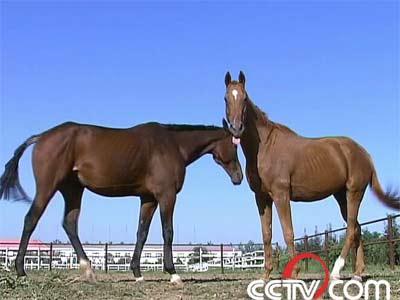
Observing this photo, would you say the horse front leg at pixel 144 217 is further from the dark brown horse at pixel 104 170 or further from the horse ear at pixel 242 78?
the horse ear at pixel 242 78

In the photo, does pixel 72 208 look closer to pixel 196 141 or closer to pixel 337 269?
pixel 196 141

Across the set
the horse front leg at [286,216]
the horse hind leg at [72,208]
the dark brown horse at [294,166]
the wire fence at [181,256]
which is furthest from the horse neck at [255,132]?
the wire fence at [181,256]

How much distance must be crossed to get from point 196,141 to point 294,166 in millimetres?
1968

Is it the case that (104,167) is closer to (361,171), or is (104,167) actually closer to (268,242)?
(268,242)

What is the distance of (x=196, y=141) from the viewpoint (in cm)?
977

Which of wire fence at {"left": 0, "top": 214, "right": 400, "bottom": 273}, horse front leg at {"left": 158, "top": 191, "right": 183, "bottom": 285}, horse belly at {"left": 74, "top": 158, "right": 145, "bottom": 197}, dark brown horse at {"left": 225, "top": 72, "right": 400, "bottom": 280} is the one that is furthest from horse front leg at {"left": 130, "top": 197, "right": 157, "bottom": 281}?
wire fence at {"left": 0, "top": 214, "right": 400, "bottom": 273}

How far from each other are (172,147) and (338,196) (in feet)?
8.82

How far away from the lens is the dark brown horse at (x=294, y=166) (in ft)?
27.2

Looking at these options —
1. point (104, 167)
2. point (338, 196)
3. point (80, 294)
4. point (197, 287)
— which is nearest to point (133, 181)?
point (104, 167)

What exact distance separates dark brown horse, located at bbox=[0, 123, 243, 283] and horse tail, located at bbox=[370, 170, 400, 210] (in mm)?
2861

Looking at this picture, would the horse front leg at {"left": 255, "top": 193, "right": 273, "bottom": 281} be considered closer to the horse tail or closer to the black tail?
the horse tail

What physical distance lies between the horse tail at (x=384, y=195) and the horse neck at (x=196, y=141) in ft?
8.21

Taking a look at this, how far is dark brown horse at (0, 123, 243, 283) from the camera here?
29.2 feet

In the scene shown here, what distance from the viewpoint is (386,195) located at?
366 inches
